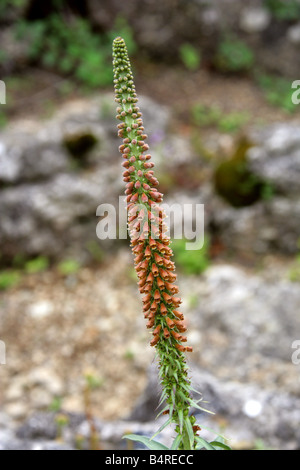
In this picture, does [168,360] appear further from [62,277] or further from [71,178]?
[71,178]

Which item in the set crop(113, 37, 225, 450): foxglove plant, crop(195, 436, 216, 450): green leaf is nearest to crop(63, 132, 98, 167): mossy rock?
crop(113, 37, 225, 450): foxglove plant

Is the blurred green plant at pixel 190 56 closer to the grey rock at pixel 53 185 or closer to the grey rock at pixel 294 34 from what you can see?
the grey rock at pixel 294 34

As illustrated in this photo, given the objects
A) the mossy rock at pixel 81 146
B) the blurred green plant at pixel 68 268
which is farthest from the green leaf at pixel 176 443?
the mossy rock at pixel 81 146

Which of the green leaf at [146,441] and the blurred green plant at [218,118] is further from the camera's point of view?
the blurred green plant at [218,118]

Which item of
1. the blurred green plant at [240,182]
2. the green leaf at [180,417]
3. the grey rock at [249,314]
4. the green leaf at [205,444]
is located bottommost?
the green leaf at [205,444]

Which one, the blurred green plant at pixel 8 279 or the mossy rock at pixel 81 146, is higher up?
the mossy rock at pixel 81 146
